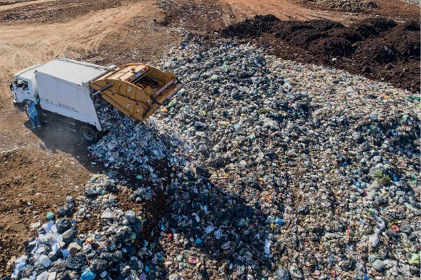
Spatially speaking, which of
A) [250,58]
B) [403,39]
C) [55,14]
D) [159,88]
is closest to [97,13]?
[55,14]

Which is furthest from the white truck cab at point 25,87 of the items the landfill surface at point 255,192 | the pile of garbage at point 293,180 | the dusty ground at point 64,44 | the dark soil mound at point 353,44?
the dark soil mound at point 353,44

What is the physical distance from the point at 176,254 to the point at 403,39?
14478 millimetres

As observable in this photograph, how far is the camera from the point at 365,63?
14.2 meters

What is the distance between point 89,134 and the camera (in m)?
→ 9.59

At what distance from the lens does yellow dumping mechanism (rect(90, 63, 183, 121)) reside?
8359 millimetres

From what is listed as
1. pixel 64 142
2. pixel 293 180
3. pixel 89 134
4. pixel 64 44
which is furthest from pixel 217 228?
pixel 64 44

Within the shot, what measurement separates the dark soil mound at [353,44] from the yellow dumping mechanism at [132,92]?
779 cm

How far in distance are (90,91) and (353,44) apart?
12.6 metres

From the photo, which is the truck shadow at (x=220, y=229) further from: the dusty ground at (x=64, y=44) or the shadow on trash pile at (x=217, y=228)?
the dusty ground at (x=64, y=44)

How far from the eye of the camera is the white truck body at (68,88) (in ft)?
29.2

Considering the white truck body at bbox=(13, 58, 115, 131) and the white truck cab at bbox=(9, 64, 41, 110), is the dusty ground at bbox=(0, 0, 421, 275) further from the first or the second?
the white truck body at bbox=(13, 58, 115, 131)

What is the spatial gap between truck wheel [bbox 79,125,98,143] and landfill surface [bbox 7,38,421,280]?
246mm

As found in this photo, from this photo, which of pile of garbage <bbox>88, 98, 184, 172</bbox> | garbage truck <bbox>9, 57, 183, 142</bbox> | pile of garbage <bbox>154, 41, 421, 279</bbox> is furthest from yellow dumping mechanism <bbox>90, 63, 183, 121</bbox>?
pile of garbage <bbox>154, 41, 421, 279</bbox>

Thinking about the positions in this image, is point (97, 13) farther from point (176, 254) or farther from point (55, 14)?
point (176, 254)
